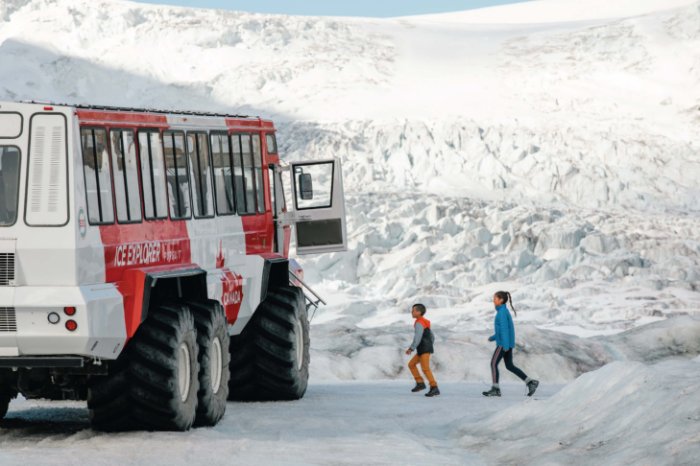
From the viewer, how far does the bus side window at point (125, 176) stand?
10328 millimetres

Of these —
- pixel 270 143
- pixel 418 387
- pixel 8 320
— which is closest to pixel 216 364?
pixel 8 320

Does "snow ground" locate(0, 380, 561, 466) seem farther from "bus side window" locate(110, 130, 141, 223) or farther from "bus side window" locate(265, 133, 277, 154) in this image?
"bus side window" locate(265, 133, 277, 154)

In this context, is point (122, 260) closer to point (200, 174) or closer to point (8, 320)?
point (8, 320)

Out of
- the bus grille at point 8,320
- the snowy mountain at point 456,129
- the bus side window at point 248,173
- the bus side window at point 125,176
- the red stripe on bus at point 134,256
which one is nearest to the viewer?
the bus grille at point 8,320

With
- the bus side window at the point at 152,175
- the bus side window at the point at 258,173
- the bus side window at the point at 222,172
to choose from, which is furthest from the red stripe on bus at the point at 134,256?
the bus side window at the point at 258,173

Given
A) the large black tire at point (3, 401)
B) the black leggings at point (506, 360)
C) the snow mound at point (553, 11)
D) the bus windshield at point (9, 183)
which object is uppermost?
the snow mound at point (553, 11)

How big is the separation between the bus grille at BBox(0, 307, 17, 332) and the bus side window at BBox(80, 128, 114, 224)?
2.78 feet

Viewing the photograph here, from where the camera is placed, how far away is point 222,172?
13.0 metres

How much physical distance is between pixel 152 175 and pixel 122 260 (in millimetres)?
1116

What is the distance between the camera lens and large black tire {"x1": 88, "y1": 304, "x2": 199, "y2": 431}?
34.0ft

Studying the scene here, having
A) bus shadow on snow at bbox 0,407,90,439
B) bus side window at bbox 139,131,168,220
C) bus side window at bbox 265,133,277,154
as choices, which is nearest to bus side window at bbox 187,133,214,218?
bus side window at bbox 139,131,168,220

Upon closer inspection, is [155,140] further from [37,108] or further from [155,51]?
[155,51]

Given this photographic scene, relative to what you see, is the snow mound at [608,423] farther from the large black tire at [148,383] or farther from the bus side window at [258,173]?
the bus side window at [258,173]

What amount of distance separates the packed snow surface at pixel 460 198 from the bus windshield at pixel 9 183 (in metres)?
1.61
